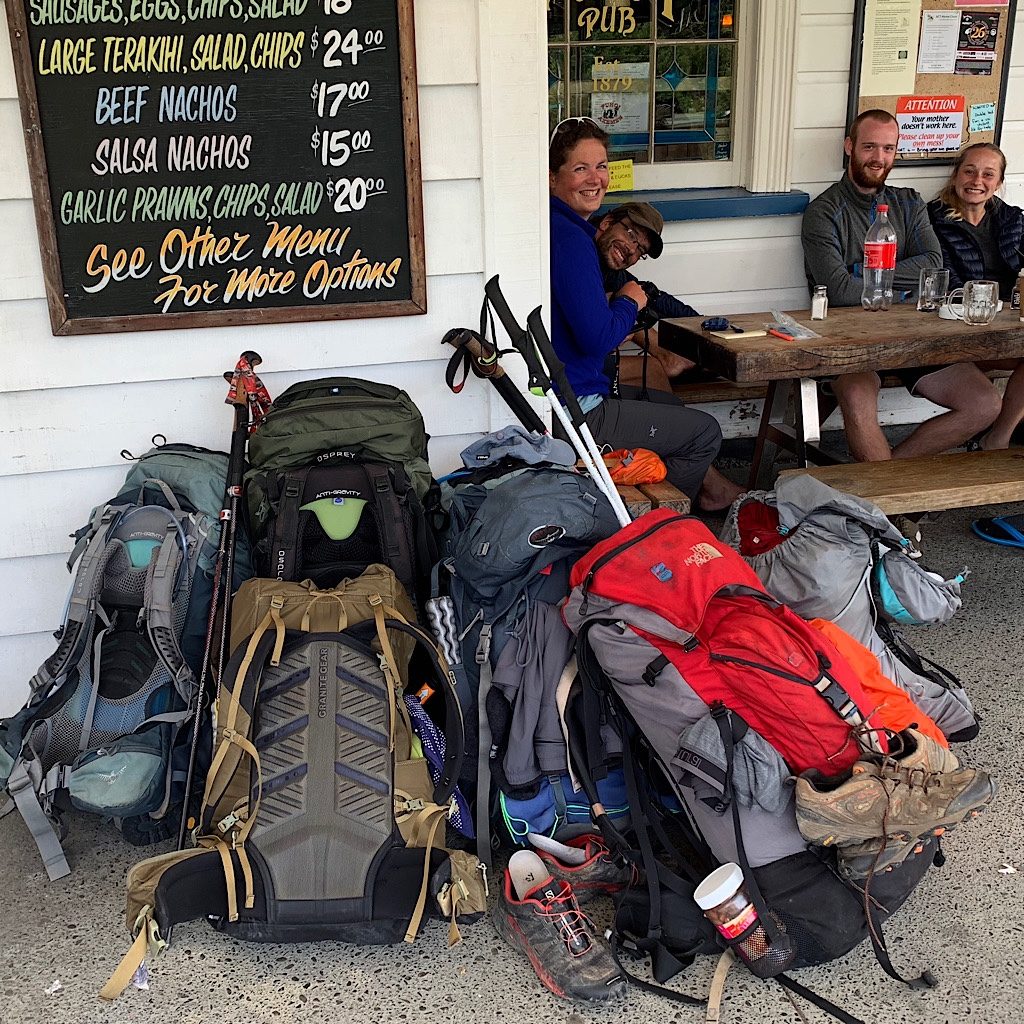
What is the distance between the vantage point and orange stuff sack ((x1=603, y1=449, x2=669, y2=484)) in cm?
320

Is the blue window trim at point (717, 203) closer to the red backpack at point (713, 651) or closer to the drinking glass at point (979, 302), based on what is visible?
the drinking glass at point (979, 302)

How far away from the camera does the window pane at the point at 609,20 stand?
14.7 feet

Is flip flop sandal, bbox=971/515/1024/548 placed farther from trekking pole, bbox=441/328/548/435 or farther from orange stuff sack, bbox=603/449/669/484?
trekking pole, bbox=441/328/548/435

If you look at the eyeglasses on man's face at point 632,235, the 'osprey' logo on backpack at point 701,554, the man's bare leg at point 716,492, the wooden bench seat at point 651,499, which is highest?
the eyeglasses on man's face at point 632,235

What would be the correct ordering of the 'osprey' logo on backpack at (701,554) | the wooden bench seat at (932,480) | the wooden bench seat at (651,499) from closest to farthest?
the 'osprey' logo on backpack at (701,554), the wooden bench seat at (651,499), the wooden bench seat at (932,480)

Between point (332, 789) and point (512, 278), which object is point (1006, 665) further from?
point (332, 789)

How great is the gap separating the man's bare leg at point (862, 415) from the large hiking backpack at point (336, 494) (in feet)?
6.62

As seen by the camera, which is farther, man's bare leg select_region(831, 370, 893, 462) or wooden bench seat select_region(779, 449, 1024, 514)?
man's bare leg select_region(831, 370, 893, 462)

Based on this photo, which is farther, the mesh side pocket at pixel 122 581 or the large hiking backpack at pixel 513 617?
the mesh side pocket at pixel 122 581

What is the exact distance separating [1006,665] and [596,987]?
1782 millimetres

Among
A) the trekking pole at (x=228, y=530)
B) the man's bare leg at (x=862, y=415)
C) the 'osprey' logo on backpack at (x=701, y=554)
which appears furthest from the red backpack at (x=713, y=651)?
the man's bare leg at (x=862, y=415)

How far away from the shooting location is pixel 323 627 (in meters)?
2.34

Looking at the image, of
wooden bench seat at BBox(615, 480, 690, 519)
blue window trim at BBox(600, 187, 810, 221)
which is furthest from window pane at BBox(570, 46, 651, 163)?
wooden bench seat at BBox(615, 480, 690, 519)

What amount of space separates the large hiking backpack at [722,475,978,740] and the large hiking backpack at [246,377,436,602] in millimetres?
900
